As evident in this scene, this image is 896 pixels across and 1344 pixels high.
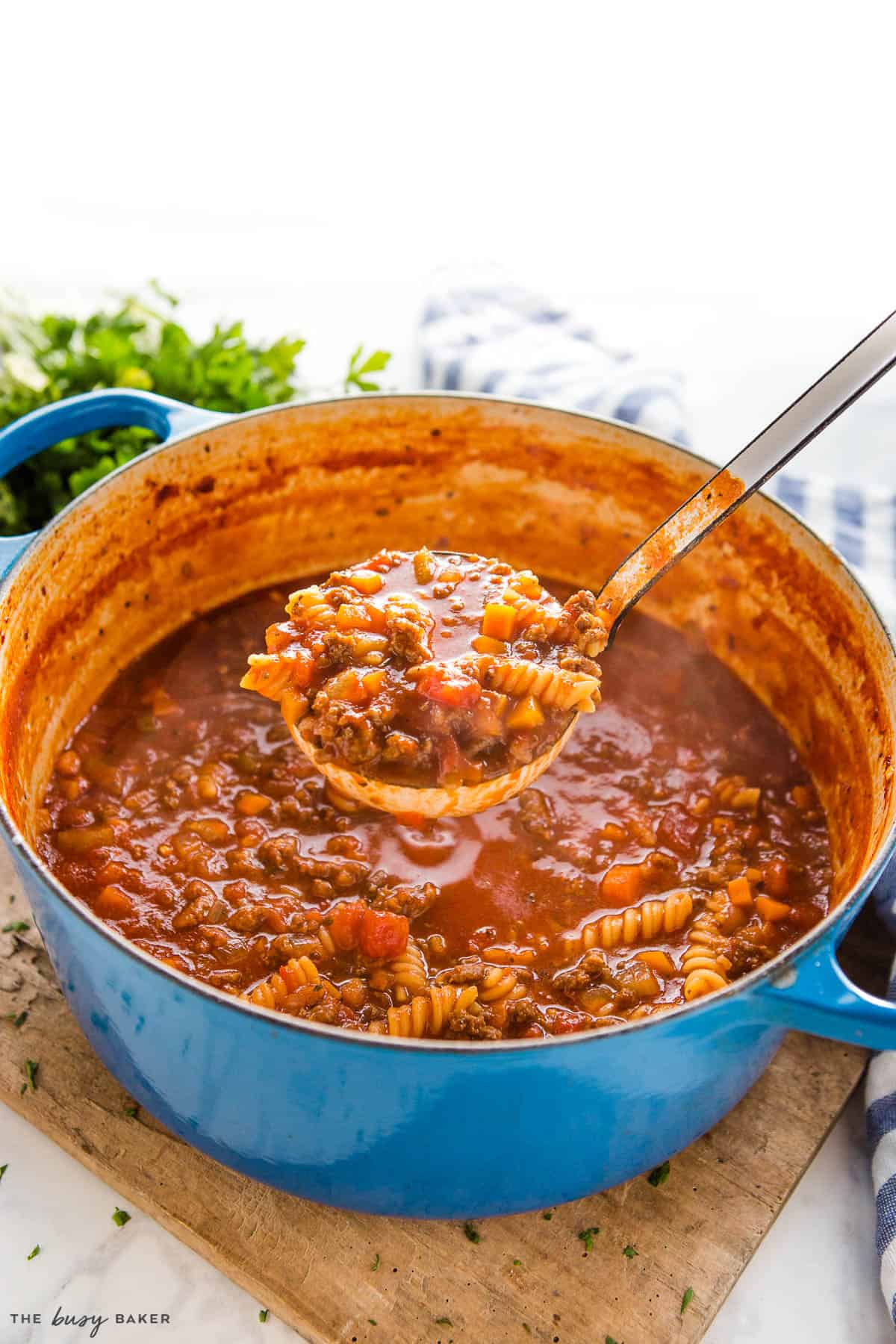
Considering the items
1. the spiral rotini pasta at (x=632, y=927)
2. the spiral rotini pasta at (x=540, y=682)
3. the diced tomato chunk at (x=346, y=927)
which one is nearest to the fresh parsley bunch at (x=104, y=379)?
the spiral rotini pasta at (x=540, y=682)

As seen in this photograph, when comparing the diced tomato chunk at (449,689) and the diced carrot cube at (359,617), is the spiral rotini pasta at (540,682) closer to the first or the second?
the diced tomato chunk at (449,689)

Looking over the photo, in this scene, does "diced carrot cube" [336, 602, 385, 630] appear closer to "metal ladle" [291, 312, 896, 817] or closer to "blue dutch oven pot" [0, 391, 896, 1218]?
"metal ladle" [291, 312, 896, 817]

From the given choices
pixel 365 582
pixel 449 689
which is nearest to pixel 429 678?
pixel 449 689

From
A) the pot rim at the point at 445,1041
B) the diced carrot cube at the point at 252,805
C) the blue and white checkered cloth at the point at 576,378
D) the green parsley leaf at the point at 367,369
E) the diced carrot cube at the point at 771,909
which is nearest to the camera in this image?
the pot rim at the point at 445,1041

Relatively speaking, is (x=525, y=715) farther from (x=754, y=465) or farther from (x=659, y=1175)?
(x=659, y=1175)

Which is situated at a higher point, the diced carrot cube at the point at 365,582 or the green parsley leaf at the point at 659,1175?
the diced carrot cube at the point at 365,582

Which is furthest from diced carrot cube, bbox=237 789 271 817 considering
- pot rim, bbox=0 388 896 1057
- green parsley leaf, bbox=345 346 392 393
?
green parsley leaf, bbox=345 346 392 393
